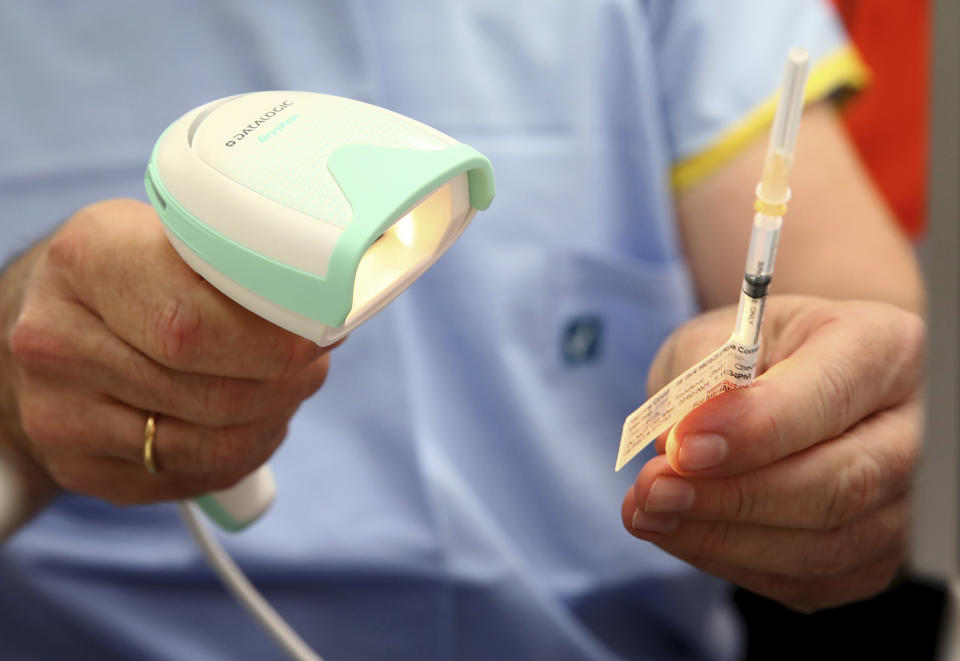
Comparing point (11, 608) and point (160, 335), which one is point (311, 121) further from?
point (11, 608)

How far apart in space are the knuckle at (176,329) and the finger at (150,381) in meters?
0.03

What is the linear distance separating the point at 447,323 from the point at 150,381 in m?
0.27

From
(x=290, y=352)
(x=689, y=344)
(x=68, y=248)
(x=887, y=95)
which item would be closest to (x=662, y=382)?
(x=689, y=344)

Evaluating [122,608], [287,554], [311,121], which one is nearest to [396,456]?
[287,554]

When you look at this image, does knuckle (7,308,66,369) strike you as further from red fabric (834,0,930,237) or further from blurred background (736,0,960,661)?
red fabric (834,0,930,237)

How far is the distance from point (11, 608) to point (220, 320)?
377 millimetres

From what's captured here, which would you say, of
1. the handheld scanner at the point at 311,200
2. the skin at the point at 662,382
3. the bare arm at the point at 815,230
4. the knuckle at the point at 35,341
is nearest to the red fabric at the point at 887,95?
the bare arm at the point at 815,230

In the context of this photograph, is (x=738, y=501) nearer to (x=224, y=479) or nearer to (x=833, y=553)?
(x=833, y=553)

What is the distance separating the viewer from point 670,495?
0.30 meters

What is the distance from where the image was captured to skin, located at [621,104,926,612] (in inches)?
11.5

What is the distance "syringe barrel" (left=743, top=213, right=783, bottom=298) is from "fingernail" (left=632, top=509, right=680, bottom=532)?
8 centimetres

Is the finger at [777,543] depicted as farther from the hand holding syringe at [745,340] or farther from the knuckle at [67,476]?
the knuckle at [67,476]

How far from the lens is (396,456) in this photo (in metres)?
0.57

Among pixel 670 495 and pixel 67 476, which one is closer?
pixel 670 495
